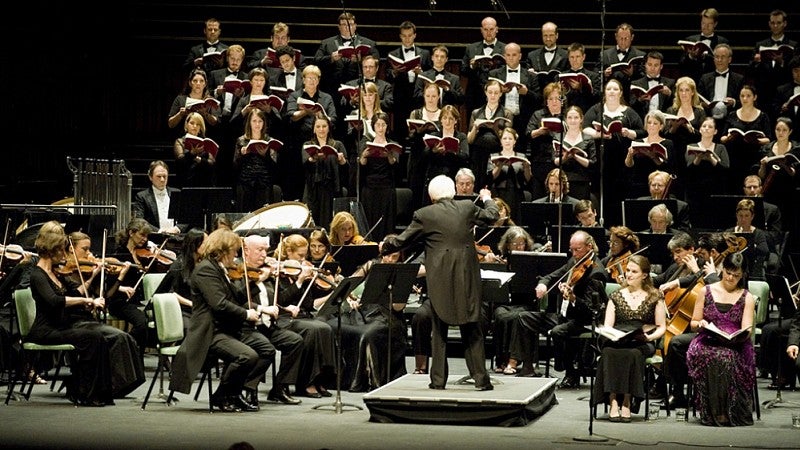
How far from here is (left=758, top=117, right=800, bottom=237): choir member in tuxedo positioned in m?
12.1

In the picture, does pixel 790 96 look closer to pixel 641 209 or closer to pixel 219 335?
pixel 641 209

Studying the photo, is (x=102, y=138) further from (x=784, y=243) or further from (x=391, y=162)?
(x=784, y=243)

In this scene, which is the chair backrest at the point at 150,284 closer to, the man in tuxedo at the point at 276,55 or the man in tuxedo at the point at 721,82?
the man in tuxedo at the point at 276,55

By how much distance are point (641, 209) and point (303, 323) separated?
354 cm

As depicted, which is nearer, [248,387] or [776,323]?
[248,387]

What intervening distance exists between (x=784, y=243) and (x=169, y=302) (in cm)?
579

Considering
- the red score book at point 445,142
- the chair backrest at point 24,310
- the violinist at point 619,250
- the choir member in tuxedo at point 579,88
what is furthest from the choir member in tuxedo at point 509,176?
the chair backrest at point 24,310

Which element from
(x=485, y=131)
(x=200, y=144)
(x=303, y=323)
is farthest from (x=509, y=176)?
(x=303, y=323)

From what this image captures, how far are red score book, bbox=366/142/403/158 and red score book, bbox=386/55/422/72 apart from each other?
119 cm

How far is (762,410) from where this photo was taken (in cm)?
888

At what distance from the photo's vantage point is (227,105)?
13.4 meters

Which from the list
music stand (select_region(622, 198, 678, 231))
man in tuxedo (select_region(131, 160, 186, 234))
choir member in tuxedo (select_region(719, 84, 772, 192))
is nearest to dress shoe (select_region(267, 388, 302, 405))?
man in tuxedo (select_region(131, 160, 186, 234))

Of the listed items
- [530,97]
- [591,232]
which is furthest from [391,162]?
[591,232]

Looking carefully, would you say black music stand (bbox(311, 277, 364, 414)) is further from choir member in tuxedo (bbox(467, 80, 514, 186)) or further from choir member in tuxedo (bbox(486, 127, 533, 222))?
choir member in tuxedo (bbox(467, 80, 514, 186))
